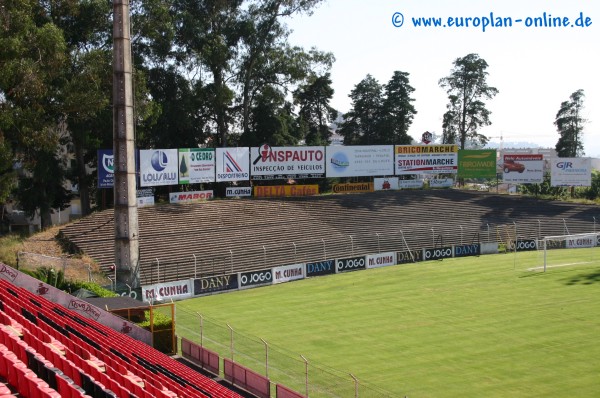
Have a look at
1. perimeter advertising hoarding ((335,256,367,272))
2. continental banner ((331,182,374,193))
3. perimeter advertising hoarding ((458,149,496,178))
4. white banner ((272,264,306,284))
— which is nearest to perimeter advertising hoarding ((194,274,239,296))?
white banner ((272,264,306,284))

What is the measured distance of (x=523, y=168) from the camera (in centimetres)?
6938

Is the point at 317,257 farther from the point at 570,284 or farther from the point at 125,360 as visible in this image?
the point at 125,360

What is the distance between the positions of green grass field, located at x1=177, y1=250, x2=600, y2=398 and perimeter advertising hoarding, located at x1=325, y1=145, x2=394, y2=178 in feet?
59.9

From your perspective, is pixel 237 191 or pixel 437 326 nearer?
pixel 437 326

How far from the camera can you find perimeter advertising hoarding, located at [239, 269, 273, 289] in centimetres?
4096

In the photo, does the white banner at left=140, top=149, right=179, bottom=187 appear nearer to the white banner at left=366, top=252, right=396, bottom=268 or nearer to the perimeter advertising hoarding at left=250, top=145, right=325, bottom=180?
the perimeter advertising hoarding at left=250, top=145, right=325, bottom=180

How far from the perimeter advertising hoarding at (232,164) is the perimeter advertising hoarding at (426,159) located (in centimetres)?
1594

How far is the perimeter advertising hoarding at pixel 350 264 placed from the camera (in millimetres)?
46094

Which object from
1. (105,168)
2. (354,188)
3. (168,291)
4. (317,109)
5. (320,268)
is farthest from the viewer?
(317,109)

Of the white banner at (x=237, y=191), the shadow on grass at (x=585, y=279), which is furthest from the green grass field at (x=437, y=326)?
the white banner at (x=237, y=191)

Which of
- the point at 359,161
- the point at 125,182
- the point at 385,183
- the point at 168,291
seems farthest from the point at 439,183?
the point at 125,182

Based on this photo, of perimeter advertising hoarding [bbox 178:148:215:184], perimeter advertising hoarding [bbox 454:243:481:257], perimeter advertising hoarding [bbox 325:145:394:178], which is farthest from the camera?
perimeter advertising hoarding [bbox 325:145:394:178]

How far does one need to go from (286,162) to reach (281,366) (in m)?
37.2

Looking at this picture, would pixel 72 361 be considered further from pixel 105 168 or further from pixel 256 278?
pixel 105 168
